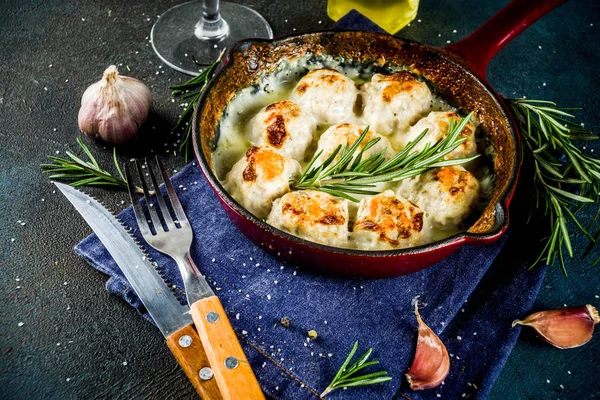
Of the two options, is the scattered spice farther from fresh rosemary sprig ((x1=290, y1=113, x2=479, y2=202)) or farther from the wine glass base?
the wine glass base

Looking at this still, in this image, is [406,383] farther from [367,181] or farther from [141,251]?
Result: [141,251]

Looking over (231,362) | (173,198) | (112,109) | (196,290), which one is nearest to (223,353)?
(231,362)

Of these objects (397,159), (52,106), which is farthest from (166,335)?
(52,106)

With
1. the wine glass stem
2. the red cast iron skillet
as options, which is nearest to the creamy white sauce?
the red cast iron skillet

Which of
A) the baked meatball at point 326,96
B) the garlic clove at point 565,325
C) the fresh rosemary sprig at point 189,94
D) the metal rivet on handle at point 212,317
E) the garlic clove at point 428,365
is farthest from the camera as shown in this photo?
the fresh rosemary sprig at point 189,94

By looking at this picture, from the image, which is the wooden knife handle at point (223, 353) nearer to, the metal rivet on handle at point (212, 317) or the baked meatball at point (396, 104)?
the metal rivet on handle at point (212, 317)

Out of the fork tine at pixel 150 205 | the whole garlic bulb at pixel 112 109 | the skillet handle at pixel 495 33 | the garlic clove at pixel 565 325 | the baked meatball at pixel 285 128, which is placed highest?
the skillet handle at pixel 495 33

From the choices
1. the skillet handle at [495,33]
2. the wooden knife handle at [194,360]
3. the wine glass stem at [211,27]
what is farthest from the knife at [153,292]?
the skillet handle at [495,33]

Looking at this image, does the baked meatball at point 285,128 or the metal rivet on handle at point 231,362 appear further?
the baked meatball at point 285,128
